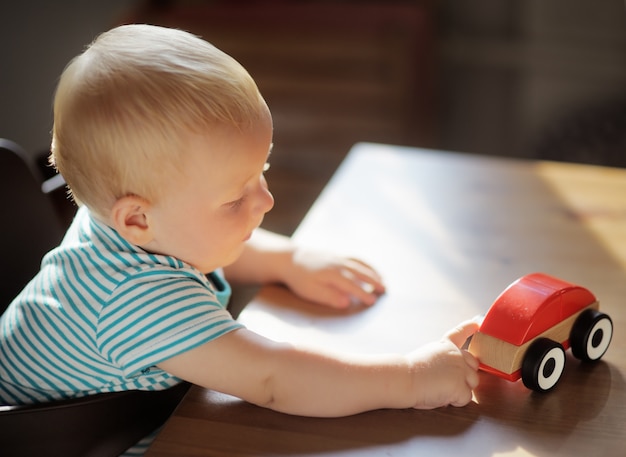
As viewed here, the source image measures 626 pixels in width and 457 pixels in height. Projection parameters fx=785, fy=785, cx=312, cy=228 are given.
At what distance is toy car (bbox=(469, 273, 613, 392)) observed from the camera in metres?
0.69

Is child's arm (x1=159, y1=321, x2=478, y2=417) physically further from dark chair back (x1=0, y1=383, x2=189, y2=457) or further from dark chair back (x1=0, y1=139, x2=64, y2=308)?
dark chair back (x1=0, y1=139, x2=64, y2=308)

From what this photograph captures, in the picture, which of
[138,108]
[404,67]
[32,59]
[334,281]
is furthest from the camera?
[404,67]

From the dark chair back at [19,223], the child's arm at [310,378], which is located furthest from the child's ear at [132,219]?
the dark chair back at [19,223]

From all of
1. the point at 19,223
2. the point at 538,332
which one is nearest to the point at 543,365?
the point at 538,332

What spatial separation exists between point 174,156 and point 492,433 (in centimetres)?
35

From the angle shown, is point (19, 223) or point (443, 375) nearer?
point (443, 375)

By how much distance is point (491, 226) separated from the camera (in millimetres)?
1017

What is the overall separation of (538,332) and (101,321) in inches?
15.3

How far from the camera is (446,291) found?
867mm

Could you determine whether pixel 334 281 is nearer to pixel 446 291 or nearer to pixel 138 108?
pixel 446 291

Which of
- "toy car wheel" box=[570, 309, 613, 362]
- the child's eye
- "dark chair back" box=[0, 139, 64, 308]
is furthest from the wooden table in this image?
"dark chair back" box=[0, 139, 64, 308]

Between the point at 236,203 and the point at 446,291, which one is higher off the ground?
the point at 236,203

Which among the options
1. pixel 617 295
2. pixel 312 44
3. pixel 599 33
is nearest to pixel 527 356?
pixel 617 295

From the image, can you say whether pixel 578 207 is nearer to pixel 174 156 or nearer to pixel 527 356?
pixel 527 356
